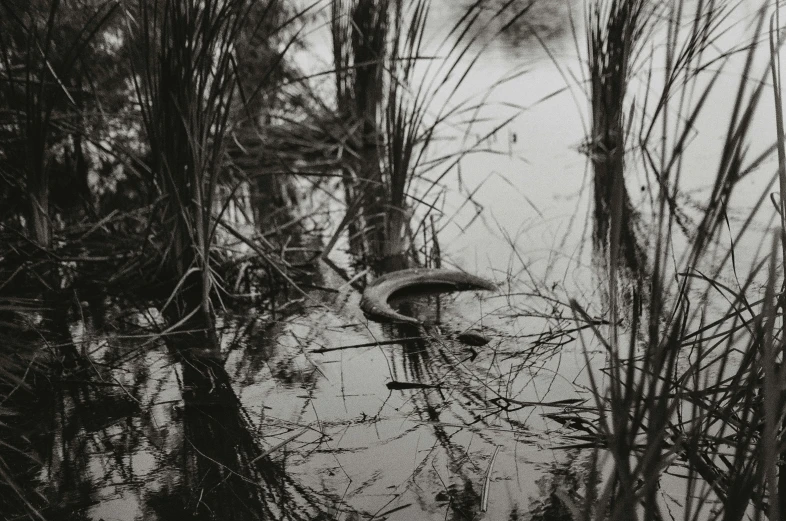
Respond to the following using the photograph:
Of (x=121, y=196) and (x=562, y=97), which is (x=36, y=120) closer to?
(x=121, y=196)

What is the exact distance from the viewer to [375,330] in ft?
5.82

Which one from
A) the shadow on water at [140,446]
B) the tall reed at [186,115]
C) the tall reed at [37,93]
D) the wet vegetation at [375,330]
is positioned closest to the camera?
the wet vegetation at [375,330]

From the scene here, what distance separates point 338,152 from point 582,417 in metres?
2.64

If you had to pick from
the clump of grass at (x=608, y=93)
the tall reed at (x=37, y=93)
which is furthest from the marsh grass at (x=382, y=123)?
A: the tall reed at (x=37, y=93)

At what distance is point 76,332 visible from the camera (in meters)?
1.81

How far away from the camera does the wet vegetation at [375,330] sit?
885mm

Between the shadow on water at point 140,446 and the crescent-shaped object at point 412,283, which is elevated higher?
the crescent-shaped object at point 412,283

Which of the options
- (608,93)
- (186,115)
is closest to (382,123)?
(608,93)

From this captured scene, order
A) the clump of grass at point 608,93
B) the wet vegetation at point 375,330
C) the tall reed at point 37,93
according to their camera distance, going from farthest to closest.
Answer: the clump of grass at point 608,93 < the tall reed at point 37,93 < the wet vegetation at point 375,330

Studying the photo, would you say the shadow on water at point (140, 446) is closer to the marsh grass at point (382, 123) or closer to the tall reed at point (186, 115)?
the tall reed at point (186, 115)

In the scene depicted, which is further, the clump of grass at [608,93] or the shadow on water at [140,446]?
the clump of grass at [608,93]

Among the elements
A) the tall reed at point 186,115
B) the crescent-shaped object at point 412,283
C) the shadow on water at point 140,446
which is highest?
the tall reed at point 186,115

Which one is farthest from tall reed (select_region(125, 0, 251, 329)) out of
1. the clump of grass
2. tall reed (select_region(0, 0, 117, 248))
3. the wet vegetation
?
the clump of grass

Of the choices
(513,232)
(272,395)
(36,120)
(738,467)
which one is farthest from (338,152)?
(738,467)
